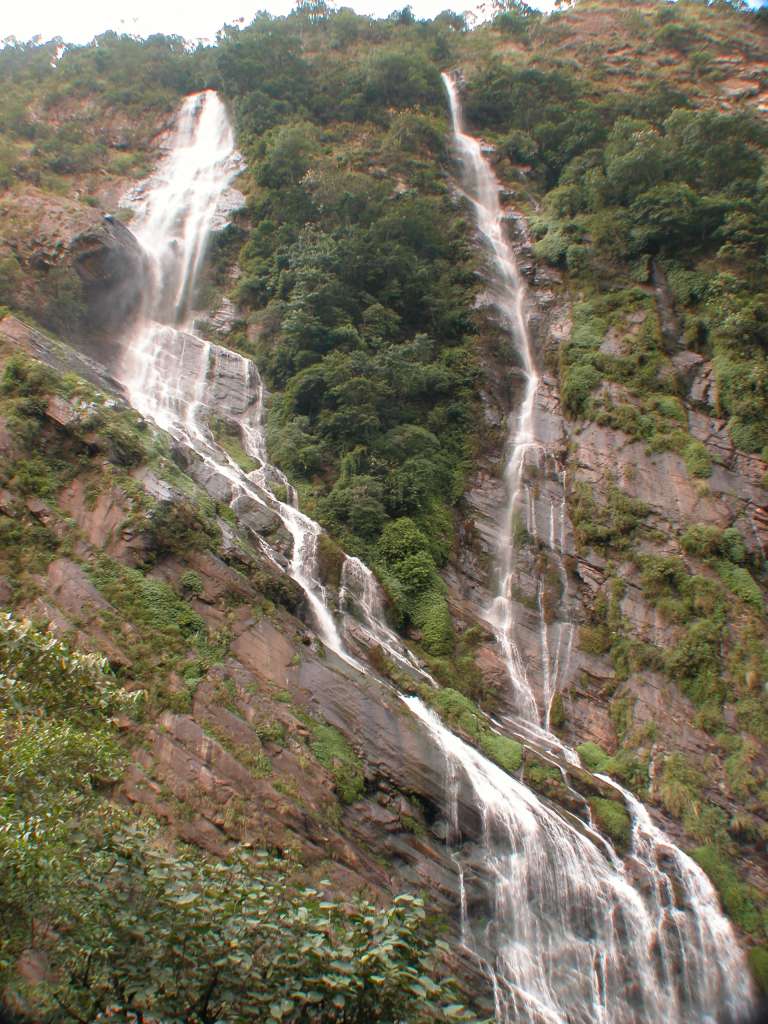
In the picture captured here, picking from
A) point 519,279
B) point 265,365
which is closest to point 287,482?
point 265,365

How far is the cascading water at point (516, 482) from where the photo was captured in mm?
18906

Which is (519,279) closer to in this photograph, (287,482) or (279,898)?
(287,482)

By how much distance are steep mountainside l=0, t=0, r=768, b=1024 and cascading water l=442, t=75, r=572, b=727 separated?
0.38 feet

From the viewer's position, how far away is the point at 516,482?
76.8ft

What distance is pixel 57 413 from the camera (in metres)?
15.7

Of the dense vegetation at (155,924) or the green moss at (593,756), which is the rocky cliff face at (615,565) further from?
the dense vegetation at (155,924)

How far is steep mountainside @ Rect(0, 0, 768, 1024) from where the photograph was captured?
12031mm

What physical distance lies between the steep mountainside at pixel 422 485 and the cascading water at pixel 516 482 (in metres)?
0.12

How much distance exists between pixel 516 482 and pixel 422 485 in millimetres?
3417

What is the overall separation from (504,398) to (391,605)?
10.7m

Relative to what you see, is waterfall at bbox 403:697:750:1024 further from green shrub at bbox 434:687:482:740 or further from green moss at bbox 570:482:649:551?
green moss at bbox 570:482:649:551

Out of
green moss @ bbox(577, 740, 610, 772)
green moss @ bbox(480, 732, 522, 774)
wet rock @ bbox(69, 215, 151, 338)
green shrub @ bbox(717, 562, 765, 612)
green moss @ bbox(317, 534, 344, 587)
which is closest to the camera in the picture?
green moss @ bbox(480, 732, 522, 774)

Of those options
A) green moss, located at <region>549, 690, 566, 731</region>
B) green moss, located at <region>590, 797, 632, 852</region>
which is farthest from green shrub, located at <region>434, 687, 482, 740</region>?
green moss, located at <region>549, 690, 566, 731</region>

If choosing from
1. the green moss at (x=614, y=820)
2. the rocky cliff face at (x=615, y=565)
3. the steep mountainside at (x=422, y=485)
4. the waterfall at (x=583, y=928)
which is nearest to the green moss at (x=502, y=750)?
the steep mountainside at (x=422, y=485)
